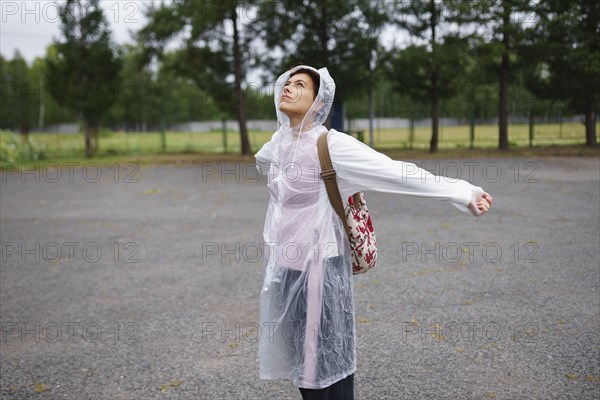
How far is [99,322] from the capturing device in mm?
4836

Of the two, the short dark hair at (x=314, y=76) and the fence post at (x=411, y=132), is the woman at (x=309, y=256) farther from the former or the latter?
the fence post at (x=411, y=132)

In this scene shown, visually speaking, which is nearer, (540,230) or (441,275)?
(441,275)

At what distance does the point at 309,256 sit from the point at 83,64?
24785 mm

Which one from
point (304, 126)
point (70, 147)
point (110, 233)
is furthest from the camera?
point (70, 147)

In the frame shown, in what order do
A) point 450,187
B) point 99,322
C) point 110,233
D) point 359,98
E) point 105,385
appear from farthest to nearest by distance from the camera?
point 359,98
point 110,233
point 99,322
point 105,385
point 450,187

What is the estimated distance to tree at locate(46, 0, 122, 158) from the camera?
24000mm

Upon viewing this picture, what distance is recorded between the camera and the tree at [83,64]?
945 inches

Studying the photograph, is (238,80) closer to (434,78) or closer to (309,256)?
(434,78)

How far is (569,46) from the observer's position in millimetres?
20031

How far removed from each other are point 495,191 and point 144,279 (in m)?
8.42

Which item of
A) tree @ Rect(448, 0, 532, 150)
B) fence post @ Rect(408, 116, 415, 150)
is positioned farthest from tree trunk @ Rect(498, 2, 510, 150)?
fence post @ Rect(408, 116, 415, 150)

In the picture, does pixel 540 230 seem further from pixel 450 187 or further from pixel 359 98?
pixel 359 98

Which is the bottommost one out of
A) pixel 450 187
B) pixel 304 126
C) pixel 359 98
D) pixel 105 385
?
pixel 105 385

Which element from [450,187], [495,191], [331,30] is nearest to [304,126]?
[450,187]
